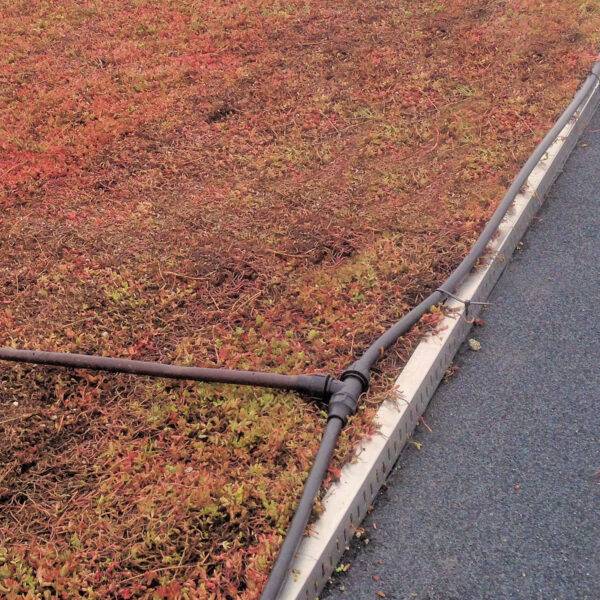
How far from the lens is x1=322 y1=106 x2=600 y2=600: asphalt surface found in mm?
3262

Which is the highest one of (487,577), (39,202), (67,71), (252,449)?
(67,71)

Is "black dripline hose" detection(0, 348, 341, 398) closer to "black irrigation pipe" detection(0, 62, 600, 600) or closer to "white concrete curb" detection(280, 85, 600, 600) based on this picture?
"black irrigation pipe" detection(0, 62, 600, 600)

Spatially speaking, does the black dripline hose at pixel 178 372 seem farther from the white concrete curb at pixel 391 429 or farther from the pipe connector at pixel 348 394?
the white concrete curb at pixel 391 429

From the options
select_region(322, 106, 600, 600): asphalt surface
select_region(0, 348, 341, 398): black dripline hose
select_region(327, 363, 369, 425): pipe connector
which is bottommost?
select_region(322, 106, 600, 600): asphalt surface

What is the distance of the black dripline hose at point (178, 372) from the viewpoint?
12.8ft

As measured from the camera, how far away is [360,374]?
155 inches

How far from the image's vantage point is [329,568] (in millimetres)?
3293

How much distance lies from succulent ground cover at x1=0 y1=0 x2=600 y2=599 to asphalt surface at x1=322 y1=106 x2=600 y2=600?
43cm

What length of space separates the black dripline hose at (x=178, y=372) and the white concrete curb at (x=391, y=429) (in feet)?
1.34

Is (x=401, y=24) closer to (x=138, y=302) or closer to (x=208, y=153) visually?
(x=208, y=153)

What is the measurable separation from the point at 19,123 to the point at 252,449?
5.12 m

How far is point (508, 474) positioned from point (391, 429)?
68 cm

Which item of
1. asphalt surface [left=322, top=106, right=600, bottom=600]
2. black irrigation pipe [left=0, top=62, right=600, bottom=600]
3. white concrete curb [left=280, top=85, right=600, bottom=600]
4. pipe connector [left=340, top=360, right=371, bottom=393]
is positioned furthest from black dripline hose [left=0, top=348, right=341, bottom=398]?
asphalt surface [left=322, top=106, right=600, bottom=600]

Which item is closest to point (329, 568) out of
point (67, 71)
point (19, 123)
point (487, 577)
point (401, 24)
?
point (487, 577)
